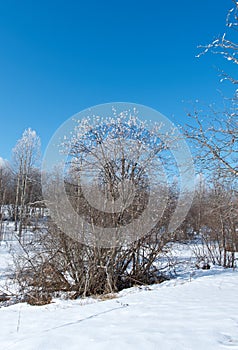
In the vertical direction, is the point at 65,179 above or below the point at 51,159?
below

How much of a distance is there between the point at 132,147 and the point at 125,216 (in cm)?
181

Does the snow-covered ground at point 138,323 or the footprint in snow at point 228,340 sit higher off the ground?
the footprint in snow at point 228,340

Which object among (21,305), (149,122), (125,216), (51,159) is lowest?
(21,305)

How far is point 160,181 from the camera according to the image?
7.71 metres

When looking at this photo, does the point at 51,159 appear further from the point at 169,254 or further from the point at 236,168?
the point at 236,168

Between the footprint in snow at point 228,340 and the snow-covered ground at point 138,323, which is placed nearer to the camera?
the footprint in snow at point 228,340

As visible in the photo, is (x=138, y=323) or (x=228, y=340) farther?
(x=138, y=323)

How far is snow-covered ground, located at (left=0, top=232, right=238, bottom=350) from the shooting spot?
2680 millimetres

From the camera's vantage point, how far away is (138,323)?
11.3ft

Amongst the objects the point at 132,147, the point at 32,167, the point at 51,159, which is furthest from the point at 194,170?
the point at 32,167

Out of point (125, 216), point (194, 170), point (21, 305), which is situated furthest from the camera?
point (125, 216)

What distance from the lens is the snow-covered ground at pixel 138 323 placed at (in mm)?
2680

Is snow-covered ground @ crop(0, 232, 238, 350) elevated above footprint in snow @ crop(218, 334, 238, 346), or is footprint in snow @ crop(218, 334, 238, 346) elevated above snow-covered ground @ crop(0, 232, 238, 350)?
footprint in snow @ crop(218, 334, 238, 346)

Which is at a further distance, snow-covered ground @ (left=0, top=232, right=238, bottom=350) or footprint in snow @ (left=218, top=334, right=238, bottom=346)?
snow-covered ground @ (left=0, top=232, right=238, bottom=350)
